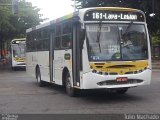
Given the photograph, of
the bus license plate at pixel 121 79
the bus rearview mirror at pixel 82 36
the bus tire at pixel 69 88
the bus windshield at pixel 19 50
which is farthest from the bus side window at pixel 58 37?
the bus windshield at pixel 19 50

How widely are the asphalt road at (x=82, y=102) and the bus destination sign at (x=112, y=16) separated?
263 centimetres

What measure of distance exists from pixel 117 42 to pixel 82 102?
221 cm

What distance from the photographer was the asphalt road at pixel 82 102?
1269 cm

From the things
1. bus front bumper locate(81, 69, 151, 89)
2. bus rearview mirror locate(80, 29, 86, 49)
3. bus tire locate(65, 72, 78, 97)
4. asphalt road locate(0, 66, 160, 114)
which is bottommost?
asphalt road locate(0, 66, 160, 114)

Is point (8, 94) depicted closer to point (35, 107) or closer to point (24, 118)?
point (35, 107)

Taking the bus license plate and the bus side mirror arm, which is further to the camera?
the bus license plate

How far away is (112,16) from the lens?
14648 millimetres

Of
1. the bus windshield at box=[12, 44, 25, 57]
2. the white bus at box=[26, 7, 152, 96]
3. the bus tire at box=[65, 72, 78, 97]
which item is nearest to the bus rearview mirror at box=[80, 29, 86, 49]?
the white bus at box=[26, 7, 152, 96]

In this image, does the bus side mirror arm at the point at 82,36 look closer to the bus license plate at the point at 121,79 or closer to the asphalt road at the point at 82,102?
the bus license plate at the point at 121,79

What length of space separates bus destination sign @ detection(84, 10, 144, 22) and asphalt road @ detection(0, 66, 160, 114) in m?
2.63

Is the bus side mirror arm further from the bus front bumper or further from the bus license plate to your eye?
the bus license plate

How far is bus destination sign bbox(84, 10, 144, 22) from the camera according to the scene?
1448 cm

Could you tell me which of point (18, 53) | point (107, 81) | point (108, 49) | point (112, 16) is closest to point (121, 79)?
point (107, 81)

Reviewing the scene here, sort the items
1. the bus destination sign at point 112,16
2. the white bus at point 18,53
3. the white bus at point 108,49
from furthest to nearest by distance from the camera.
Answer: the white bus at point 18,53 → the bus destination sign at point 112,16 → the white bus at point 108,49
